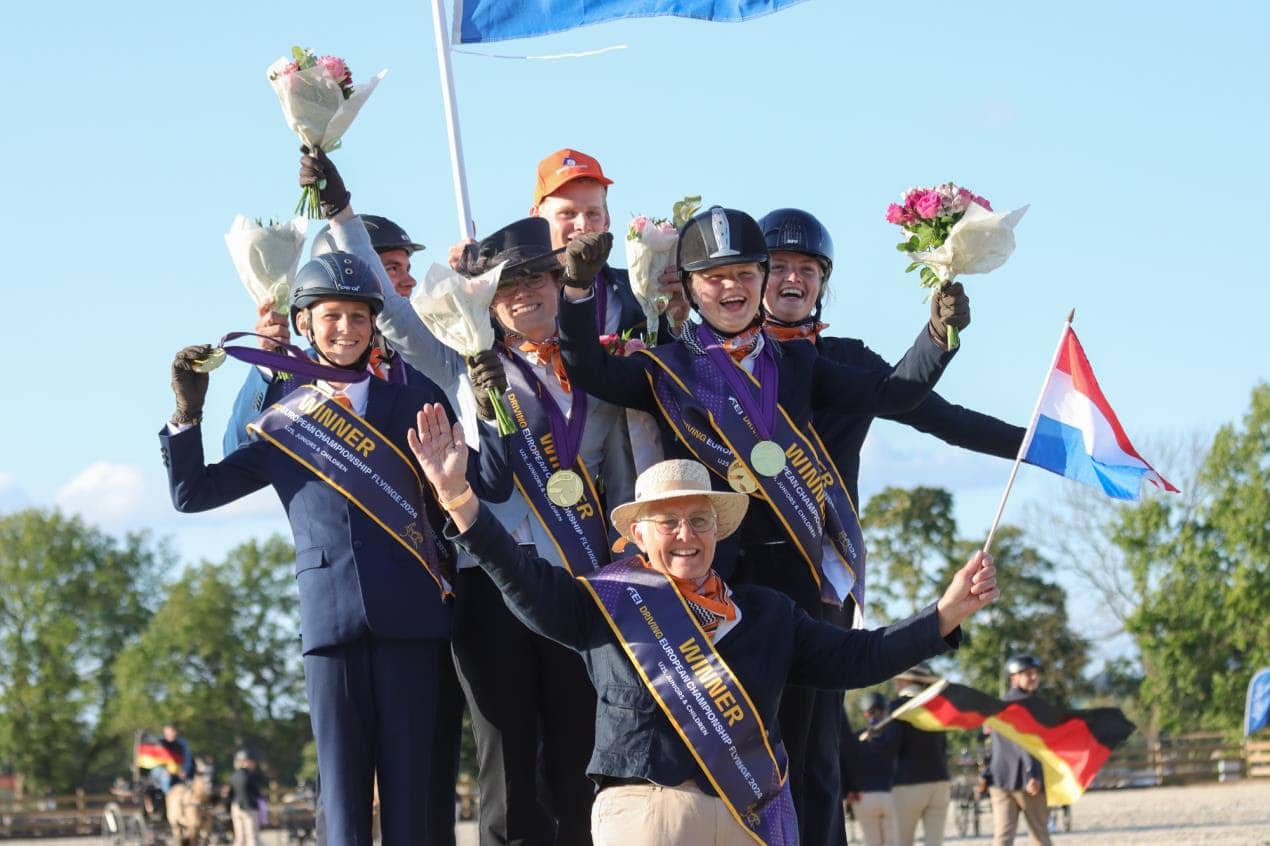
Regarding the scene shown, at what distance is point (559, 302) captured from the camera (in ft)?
22.3

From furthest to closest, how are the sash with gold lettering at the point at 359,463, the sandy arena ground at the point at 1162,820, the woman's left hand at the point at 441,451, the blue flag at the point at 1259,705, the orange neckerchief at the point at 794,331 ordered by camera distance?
the blue flag at the point at 1259,705, the sandy arena ground at the point at 1162,820, the orange neckerchief at the point at 794,331, the sash with gold lettering at the point at 359,463, the woman's left hand at the point at 441,451

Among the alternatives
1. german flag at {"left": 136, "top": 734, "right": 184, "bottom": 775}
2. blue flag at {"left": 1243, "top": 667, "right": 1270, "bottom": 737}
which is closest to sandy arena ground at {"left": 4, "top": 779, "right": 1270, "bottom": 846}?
blue flag at {"left": 1243, "top": 667, "right": 1270, "bottom": 737}

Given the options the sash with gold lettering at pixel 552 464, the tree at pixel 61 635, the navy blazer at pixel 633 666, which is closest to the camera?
the navy blazer at pixel 633 666

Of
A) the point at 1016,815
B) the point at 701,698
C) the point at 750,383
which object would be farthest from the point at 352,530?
the point at 1016,815

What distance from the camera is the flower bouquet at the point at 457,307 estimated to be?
6.21m

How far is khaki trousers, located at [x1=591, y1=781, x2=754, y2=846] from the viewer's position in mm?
5773

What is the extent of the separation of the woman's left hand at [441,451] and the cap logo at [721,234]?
144cm

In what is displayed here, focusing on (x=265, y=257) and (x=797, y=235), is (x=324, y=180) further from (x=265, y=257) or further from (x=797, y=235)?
(x=797, y=235)

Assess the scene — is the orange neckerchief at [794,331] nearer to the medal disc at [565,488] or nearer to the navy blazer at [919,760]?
the medal disc at [565,488]

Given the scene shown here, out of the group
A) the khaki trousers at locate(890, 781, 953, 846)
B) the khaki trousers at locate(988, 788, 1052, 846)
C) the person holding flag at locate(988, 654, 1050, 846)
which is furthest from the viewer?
the person holding flag at locate(988, 654, 1050, 846)

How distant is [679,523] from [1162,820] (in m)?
25.8

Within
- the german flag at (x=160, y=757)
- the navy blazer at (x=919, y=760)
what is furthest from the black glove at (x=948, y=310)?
the german flag at (x=160, y=757)

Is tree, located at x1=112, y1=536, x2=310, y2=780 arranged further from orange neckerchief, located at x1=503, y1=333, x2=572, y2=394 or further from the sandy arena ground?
orange neckerchief, located at x1=503, y1=333, x2=572, y2=394

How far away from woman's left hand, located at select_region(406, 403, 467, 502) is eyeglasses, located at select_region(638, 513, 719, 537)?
626 mm
